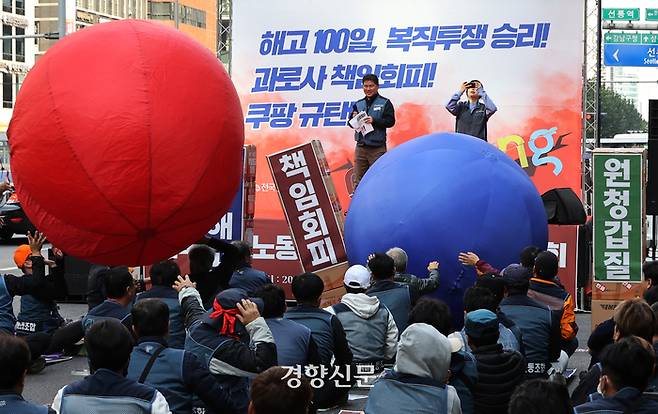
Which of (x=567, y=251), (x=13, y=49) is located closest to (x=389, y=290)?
(x=567, y=251)

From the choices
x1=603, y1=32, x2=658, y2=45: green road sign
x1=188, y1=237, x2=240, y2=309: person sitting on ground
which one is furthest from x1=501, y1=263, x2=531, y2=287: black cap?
x1=603, y1=32, x2=658, y2=45: green road sign

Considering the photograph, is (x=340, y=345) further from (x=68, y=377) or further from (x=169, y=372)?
(x=68, y=377)

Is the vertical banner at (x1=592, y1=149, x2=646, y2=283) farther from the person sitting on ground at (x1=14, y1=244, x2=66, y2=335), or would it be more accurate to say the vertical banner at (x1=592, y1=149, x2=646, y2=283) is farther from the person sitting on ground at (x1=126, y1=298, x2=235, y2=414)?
the person sitting on ground at (x1=126, y1=298, x2=235, y2=414)

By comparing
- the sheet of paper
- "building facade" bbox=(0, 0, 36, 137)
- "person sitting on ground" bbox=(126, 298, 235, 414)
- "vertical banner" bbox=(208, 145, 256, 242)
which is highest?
"building facade" bbox=(0, 0, 36, 137)

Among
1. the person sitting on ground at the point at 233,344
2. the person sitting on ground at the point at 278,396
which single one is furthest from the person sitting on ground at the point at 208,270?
the person sitting on ground at the point at 278,396

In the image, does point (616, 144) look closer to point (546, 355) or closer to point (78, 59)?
point (546, 355)

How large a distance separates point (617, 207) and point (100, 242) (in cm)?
651

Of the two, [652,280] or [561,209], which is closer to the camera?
[652,280]

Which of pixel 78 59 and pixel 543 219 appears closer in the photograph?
pixel 78 59

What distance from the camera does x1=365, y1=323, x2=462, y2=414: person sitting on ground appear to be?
477cm

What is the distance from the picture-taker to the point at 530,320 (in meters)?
7.79

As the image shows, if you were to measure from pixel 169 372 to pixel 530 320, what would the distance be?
334 centimetres

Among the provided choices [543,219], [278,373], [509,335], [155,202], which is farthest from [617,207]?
[278,373]

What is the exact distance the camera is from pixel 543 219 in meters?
9.59
